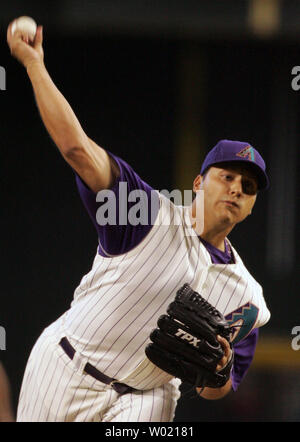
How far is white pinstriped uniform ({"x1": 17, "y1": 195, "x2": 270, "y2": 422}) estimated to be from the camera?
1.71 meters

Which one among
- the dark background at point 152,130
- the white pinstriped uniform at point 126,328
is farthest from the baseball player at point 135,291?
the dark background at point 152,130

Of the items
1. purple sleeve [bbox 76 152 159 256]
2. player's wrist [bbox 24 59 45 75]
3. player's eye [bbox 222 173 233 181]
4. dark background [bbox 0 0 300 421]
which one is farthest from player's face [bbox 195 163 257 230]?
dark background [bbox 0 0 300 421]

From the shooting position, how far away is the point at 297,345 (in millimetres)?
3172

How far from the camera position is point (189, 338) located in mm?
1707

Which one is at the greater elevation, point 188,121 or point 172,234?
point 188,121

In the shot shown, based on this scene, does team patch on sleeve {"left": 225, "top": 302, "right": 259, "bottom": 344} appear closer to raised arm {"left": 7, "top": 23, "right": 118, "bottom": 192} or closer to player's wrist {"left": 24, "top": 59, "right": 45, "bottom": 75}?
raised arm {"left": 7, "top": 23, "right": 118, "bottom": 192}

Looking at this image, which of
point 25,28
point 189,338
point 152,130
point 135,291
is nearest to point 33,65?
point 25,28

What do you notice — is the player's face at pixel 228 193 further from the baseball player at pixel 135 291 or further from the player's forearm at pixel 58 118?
the player's forearm at pixel 58 118

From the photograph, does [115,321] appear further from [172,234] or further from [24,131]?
[24,131]

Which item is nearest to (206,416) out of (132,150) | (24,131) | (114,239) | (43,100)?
(132,150)

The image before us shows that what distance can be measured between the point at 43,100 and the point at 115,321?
1.74ft

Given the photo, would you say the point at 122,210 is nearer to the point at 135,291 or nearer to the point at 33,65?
the point at 135,291

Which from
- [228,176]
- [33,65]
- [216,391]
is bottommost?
[216,391]

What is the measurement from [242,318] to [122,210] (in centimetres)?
43
